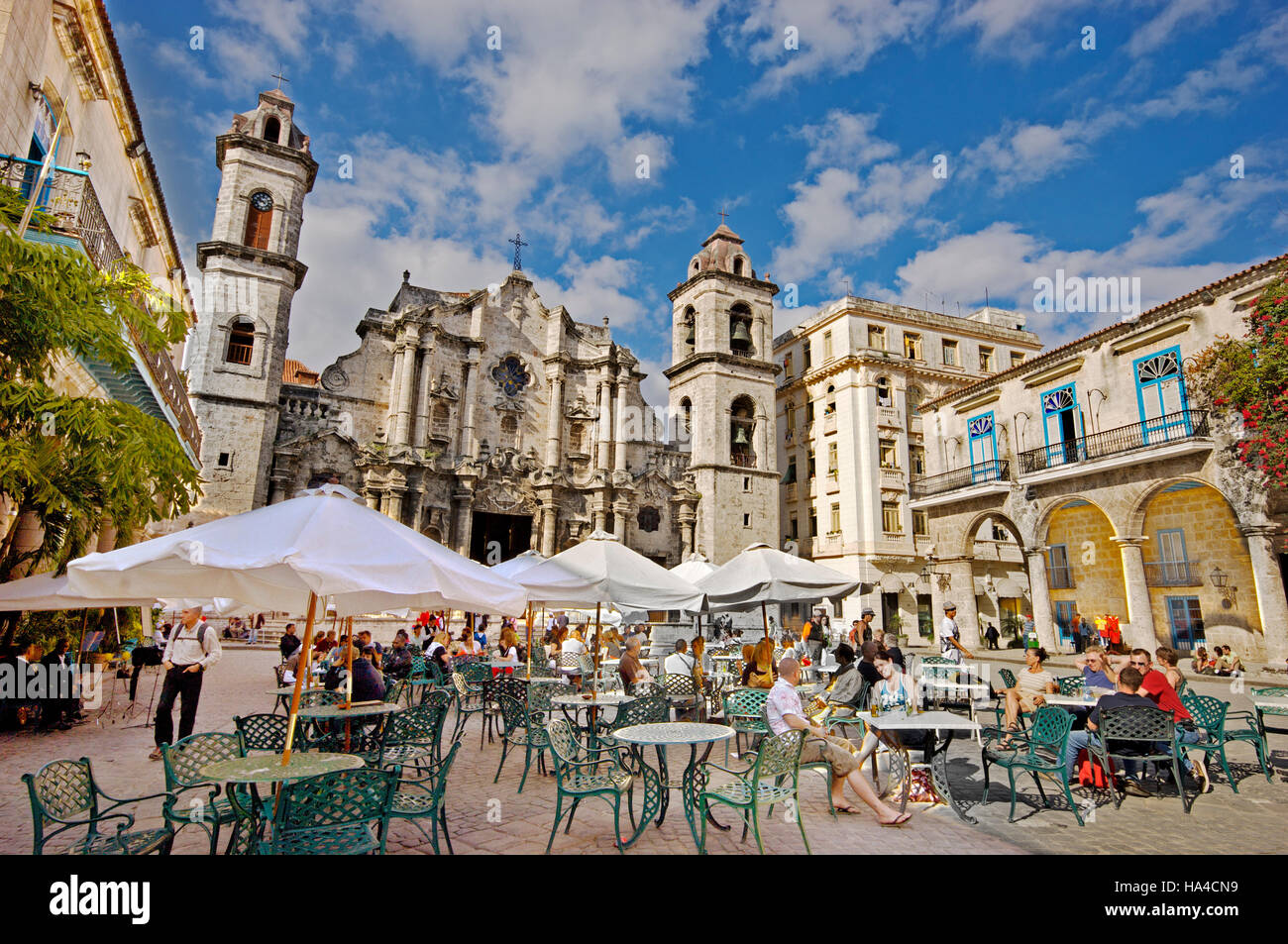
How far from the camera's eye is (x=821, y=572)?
10297 millimetres

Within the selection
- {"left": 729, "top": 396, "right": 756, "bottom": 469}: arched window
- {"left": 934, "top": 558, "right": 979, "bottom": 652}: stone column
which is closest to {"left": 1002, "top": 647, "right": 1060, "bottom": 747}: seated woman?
{"left": 934, "top": 558, "right": 979, "bottom": 652}: stone column

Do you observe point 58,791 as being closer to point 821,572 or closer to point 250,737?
point 250,737

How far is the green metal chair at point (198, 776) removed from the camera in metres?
3.79

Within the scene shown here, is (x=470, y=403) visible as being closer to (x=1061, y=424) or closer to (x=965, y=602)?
(x=965, y=602)

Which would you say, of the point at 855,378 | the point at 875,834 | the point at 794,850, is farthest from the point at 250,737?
the point at 855,378

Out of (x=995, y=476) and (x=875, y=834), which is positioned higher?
(x=995, y=476)

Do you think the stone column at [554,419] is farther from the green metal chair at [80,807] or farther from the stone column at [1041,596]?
the green metal chair at [80,807]

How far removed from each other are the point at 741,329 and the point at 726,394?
147 inches

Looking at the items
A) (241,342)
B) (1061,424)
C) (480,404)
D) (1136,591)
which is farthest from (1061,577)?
(241,342)

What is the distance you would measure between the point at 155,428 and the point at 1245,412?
19.8m

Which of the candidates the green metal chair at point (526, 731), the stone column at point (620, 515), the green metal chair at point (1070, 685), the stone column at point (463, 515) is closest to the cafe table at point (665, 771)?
the green metal chair at point (526, 731)

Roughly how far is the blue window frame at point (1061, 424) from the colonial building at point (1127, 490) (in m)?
0.04

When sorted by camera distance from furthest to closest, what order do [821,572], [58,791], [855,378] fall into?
[855,378], [821,572], [58,791]

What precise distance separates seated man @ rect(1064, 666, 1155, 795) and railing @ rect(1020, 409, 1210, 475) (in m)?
12.5
